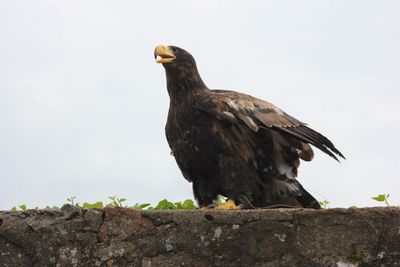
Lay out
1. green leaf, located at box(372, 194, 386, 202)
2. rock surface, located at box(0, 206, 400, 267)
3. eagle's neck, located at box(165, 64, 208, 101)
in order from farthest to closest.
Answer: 1. eagle's neck, located at box(165, 64, 208, 101)
2. green leaf, located at box(372, 194, 386, 202)
3. rock surface, located at box(0, 206, 400, 267)

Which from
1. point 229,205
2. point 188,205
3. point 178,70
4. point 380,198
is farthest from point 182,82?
point 380,198

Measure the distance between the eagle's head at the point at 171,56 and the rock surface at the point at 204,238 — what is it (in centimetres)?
206

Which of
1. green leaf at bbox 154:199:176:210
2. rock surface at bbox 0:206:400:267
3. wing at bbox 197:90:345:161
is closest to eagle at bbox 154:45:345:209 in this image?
wing at bbox 197:90:345:161

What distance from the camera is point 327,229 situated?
4160 mm

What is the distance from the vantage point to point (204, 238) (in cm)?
421

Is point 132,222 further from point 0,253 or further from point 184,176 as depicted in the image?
point 184,176

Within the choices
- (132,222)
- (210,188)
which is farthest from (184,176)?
(132,222)

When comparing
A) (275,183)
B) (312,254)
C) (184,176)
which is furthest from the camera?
(184,176)

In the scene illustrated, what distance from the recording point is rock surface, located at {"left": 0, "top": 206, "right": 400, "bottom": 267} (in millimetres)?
4125

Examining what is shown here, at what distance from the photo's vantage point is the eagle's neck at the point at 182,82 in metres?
5.96

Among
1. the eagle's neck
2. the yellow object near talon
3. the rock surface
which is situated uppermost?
the eagle's neck

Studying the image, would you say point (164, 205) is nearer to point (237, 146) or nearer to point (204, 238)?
point (237, 146)

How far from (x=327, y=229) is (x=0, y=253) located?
2.03 m

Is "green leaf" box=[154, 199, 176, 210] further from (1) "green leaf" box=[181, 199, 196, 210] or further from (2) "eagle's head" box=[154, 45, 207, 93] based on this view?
(2) "eagle's head" box=[154, 45, 207, 93]
